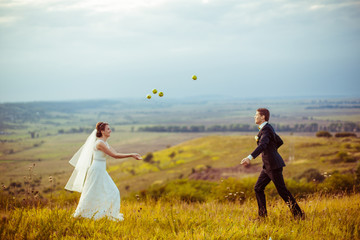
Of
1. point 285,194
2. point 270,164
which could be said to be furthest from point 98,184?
point 285,194

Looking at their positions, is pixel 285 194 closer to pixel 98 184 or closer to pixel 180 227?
pixel 180 227

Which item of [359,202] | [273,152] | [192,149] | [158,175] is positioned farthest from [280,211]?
[192,149]

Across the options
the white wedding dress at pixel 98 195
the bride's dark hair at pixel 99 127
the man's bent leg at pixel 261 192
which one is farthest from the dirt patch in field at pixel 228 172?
the bride's dark hair at pixel 99 127

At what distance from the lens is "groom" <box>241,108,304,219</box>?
6.41 metres

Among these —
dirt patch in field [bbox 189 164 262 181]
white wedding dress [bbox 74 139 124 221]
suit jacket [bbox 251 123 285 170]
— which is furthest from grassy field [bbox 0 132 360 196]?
white wedding dress [bbox 74 139 124 221]

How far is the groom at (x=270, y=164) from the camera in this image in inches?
252

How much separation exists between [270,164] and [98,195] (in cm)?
390

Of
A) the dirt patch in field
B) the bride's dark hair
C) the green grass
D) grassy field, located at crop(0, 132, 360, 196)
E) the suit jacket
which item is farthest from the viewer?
grassy field, located at crop(0, 132, 360, 196)

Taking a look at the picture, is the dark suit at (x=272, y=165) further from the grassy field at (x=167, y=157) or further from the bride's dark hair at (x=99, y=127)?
the grassy field at (x=167, y=157)

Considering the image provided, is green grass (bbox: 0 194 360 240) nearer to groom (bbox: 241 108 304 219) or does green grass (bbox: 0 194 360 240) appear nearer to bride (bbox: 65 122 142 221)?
groom (bbox: 241 108 304 219)

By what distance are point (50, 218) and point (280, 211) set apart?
4998 mm

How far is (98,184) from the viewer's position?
6.85 metres

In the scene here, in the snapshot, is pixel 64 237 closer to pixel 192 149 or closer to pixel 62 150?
pixel 192 149

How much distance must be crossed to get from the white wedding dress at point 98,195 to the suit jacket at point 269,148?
338cm
